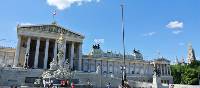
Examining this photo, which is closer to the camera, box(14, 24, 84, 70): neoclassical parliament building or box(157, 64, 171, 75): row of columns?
box(14, 24, 84, 70): neoclassical parliament building

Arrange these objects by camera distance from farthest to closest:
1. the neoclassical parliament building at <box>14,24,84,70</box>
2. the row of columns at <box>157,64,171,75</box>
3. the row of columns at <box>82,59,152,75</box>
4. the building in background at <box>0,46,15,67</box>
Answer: the row of columns at <box>157,64,171,75</box>, the row of columns at <box>82,59,152,75</box>, the building in background at <box>0,46,15,67</box>, the neoclassical parliament building at <box>14,24,84,70</box>

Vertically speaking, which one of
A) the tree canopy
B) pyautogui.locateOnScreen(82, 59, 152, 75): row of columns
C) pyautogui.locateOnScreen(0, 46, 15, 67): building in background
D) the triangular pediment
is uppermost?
the triangular pediment

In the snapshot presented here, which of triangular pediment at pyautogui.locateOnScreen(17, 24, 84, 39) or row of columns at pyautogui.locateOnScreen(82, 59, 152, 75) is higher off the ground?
triangular pediment at pyautogui.locateOnScreen(17, 24, 84, 39)

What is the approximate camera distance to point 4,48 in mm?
82188

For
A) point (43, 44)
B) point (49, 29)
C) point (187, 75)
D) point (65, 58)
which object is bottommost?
point (187, 75)

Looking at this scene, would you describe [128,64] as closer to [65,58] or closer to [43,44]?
[65,58]

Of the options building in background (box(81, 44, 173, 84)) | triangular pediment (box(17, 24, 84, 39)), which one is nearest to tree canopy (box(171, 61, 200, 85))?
building in background (box(81, 44, 173, 84))

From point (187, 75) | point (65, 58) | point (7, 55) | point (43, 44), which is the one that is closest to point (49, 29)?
point (43, 44)

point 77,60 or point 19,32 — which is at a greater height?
point 19,32

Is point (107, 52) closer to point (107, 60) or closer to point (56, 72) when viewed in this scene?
point (107, 60)

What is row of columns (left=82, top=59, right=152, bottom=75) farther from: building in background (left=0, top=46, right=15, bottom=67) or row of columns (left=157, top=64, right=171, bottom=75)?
building in background (left=0, top=46, right=15, bottom=67)

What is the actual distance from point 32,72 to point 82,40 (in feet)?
76.4

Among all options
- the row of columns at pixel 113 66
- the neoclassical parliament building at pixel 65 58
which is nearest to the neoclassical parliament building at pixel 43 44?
the neoclassical parliament building at pixel 65 58

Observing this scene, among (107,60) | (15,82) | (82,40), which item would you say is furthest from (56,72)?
(107,60)
